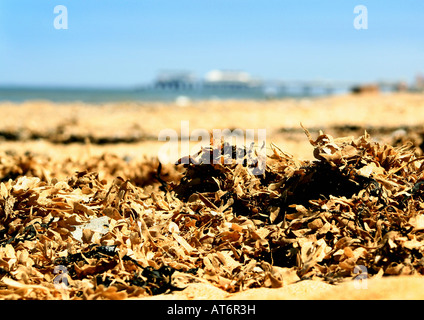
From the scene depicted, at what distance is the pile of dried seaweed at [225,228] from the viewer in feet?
5.44

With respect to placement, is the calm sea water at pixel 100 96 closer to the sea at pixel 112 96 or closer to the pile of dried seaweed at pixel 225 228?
the sea at pixel 112 96

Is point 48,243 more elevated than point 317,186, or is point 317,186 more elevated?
point 317,186

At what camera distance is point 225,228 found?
6.53 feet

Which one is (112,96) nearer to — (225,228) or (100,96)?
(100,96)

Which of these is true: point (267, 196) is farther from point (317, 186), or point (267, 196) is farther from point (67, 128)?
point (67, 128)

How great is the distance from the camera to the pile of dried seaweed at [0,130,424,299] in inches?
65.2

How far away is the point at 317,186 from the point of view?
7.03 feet

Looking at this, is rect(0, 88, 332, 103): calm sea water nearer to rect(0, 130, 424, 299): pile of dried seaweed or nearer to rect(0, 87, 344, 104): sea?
rect(0, 87, 344, 104): sea

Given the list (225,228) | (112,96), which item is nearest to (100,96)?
(112,96)

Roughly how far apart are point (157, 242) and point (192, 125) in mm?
9189

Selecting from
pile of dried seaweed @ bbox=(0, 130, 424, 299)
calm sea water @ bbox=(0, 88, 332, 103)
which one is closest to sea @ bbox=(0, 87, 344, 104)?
calm sea water @ bbox=(0, 88, 332, 103)
